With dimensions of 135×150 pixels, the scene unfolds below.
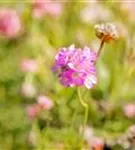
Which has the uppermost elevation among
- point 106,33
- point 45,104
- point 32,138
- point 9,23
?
point 106,33

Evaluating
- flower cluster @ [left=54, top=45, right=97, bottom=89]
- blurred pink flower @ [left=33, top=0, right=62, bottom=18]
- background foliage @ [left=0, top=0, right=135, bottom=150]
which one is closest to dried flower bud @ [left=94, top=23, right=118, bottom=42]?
flower cluster @ [left=54, top=45, right=97, bottom=89]

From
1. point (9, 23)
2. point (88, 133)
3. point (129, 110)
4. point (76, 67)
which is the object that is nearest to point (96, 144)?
point (88, 133)

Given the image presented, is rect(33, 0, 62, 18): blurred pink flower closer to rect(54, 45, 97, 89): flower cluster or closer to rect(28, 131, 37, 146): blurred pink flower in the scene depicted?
rect(28, 131, 37, 146): blurred pink flower

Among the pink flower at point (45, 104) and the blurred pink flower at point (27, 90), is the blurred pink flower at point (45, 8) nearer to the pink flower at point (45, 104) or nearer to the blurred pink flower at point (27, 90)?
the blurred pink flower at point (27, 90)

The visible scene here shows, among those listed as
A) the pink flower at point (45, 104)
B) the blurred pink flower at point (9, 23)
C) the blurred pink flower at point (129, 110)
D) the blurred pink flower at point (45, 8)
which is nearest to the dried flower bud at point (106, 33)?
the pink flower at point (45, 104)

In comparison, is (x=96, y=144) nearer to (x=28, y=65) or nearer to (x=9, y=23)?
(x=28, y=65)

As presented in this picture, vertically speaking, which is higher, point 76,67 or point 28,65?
point 76,67

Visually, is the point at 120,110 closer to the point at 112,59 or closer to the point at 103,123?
the point at 103,123

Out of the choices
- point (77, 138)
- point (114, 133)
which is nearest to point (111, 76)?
point (114, 133)
